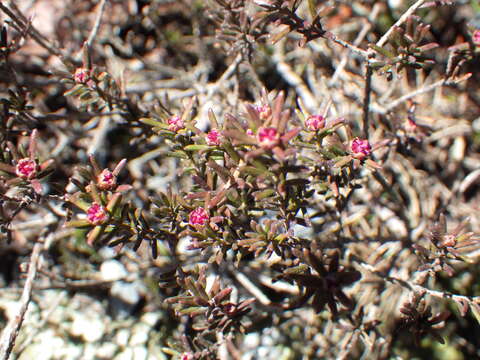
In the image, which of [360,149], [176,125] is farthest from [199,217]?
[360,149]

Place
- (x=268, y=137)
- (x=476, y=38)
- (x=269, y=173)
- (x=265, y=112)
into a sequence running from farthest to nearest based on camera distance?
(x=476, y=38), (x=265, y=112), (x=269, y=173), (x=268, y=137)

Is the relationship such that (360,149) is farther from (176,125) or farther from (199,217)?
(176,125)

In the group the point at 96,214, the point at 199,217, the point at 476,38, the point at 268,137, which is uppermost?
the point at 476,38

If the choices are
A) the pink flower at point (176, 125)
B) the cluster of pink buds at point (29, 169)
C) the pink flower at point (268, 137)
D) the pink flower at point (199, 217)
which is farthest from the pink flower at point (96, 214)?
the pink flower at point (268, 137)

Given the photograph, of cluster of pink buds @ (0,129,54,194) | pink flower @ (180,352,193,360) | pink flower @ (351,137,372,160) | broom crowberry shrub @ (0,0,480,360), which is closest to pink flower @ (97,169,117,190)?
broom crowberry shrub @ (0,0,480,360)

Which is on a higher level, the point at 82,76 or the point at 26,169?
the point at 82,76

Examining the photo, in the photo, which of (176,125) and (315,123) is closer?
(315,123)

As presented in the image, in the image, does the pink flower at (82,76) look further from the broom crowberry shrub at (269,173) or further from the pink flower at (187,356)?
the pink flower at (187,356)

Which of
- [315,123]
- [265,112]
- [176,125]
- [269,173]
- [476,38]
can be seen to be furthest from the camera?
[476,38]
